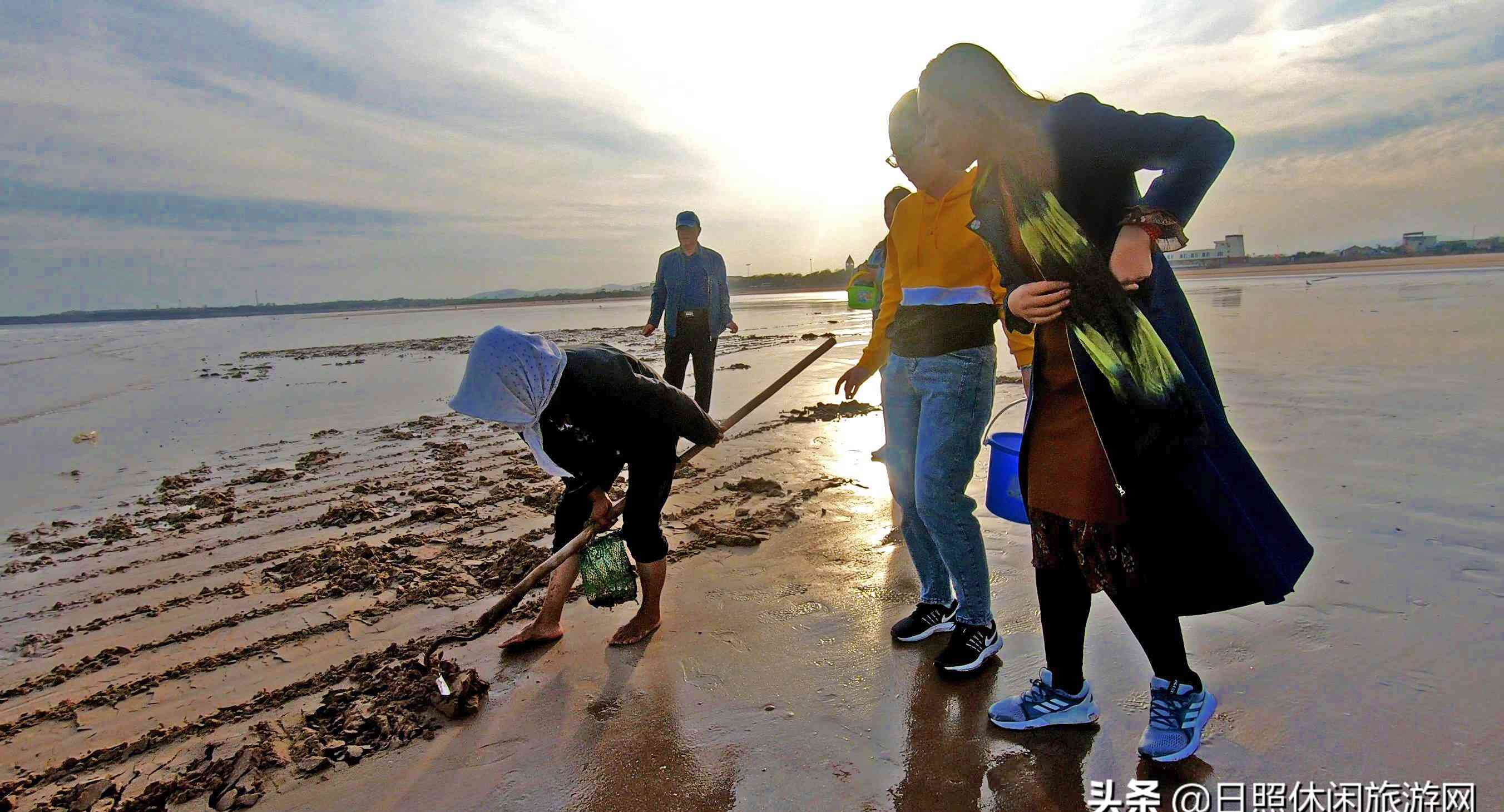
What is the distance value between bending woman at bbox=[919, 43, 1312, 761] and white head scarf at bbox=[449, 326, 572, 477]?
1.54 m

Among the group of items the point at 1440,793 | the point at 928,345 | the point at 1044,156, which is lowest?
the point at 1440,793

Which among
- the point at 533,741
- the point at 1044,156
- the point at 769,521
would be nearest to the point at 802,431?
the point at 769,521

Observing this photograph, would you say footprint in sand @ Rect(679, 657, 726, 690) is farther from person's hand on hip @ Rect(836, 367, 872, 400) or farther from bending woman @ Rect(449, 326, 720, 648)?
person's hand on hip @ Rect(836, 367, 872, 400)

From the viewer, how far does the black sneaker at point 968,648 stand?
263 centimetres

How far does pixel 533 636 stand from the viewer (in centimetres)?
311

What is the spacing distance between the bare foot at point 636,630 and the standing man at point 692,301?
4.02 metres

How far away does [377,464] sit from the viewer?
6.18 metres

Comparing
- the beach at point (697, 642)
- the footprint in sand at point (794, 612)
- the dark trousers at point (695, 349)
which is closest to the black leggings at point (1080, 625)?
the beach at point (697, 642)

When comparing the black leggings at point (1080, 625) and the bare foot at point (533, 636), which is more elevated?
the black leggings at point (1080, 625)

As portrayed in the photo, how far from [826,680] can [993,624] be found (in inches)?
25.2

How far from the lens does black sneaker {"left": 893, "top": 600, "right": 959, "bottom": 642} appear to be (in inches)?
115

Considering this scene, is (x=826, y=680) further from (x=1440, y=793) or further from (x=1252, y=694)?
(x=1440, y=793)

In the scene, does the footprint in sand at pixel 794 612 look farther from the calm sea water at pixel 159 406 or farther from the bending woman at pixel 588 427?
the calm sea water at pixel 159 406

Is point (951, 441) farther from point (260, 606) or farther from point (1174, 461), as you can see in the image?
point (260, 606)
